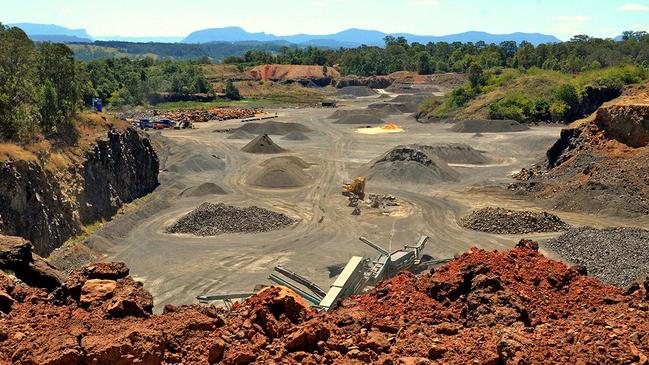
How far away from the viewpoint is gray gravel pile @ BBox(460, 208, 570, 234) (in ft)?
127

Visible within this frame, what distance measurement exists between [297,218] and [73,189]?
14862mm

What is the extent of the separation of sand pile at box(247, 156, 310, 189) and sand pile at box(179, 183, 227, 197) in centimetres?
389

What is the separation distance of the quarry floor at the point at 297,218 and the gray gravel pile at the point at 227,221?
3.20 ft

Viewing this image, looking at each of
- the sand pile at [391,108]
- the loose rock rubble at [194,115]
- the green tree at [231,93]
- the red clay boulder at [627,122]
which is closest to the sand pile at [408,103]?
the sand pile at [391,108]

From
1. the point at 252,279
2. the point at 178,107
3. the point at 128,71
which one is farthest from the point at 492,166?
the point at 128,71

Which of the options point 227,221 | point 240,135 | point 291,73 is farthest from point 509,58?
point 227,221

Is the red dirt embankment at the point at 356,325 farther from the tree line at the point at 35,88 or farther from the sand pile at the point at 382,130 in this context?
the sand pile at the point at 382,130

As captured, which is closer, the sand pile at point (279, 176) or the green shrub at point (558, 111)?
the sand pile at point (279, 176)

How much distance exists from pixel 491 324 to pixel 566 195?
34916 millimetres

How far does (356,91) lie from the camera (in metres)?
152

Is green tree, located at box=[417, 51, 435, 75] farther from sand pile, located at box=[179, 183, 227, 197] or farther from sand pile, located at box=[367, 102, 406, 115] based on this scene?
sand pile, located at box=[179, 183, 227, 197]

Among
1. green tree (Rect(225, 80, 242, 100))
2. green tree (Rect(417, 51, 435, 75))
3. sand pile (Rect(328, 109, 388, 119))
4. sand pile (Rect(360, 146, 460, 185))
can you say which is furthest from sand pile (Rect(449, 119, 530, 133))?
green tree (Rect(417, 51, 435, 75))

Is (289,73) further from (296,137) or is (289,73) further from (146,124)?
(296,137)

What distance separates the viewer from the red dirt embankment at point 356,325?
35.9 ft
